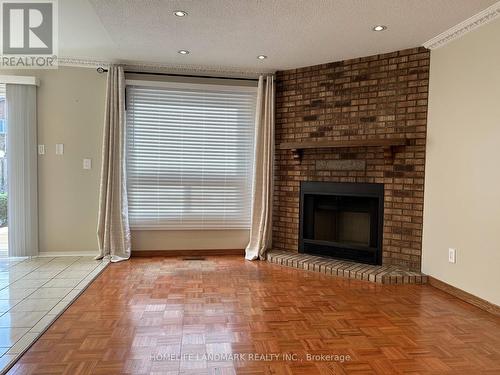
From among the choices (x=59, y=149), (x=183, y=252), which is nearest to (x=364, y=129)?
(x=183, y=252)

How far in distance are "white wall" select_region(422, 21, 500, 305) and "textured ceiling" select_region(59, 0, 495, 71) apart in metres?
0.33

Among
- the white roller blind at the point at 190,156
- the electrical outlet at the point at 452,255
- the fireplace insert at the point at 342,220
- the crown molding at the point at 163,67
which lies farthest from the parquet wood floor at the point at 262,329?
the crown molding at the point at 163,67

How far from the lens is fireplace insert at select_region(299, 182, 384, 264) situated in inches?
151

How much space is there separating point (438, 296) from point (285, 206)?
1.92 metres

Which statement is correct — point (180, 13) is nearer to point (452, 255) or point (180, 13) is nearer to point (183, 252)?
point (183, 252)

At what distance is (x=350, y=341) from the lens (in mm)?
2217

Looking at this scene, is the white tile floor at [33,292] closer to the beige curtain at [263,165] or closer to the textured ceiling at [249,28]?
the beige curtain at [263,165]

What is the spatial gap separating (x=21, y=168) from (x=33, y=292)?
5.54 feet

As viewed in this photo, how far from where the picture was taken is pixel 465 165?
301cm

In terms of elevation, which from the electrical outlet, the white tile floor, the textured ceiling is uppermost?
the textured ceiling

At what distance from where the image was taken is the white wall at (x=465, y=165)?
2734mm

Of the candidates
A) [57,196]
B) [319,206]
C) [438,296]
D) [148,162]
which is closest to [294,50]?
[319,206]

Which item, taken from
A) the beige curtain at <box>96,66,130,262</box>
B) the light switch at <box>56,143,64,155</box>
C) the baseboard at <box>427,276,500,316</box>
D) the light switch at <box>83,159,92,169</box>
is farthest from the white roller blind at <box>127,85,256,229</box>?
the baseboard at <box>427,276,500,316</box>

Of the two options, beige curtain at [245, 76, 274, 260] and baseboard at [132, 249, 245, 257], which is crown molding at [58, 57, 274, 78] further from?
baseboard at [132, 249, 245, 257]
